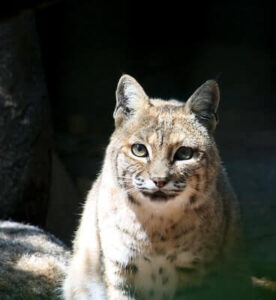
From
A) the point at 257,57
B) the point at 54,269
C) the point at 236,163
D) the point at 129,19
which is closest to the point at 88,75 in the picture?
the point at 129,19

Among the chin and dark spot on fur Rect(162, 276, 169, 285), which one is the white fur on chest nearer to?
dark spot on fur Rect(162, 276, 169, 285)

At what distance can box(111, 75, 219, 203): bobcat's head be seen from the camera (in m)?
4.13

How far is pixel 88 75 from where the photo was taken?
10938mm

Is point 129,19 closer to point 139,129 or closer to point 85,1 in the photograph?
point 85,1

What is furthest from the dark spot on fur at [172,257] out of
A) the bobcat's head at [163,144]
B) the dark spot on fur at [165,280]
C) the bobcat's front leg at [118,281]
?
the bobcat's head at [163,144]

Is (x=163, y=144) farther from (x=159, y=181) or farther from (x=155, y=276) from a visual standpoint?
(x=155, y=276)

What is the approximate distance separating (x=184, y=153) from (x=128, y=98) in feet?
1.68

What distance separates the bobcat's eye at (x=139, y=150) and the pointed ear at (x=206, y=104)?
0.38 metres

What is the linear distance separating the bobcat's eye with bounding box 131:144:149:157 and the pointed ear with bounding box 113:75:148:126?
0.29 metres

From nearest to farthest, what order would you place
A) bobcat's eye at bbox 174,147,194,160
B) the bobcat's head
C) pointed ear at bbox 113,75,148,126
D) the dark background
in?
the bobcat's head → bobcat's eye at bbox 174,147,194,160 → pointed ear at bbox 113,75,148,126 → the dark background

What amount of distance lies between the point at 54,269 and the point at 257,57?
5783 mm

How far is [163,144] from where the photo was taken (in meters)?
4.21


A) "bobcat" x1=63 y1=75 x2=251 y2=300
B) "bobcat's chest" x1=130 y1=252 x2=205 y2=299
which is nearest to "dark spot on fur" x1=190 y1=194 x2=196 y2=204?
"bobcat" x1=63 y1=75 x2=251 y2=300

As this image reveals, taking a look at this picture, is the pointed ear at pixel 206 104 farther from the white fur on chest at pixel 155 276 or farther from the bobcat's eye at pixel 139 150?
the white fur on chest at pixel 155 276
